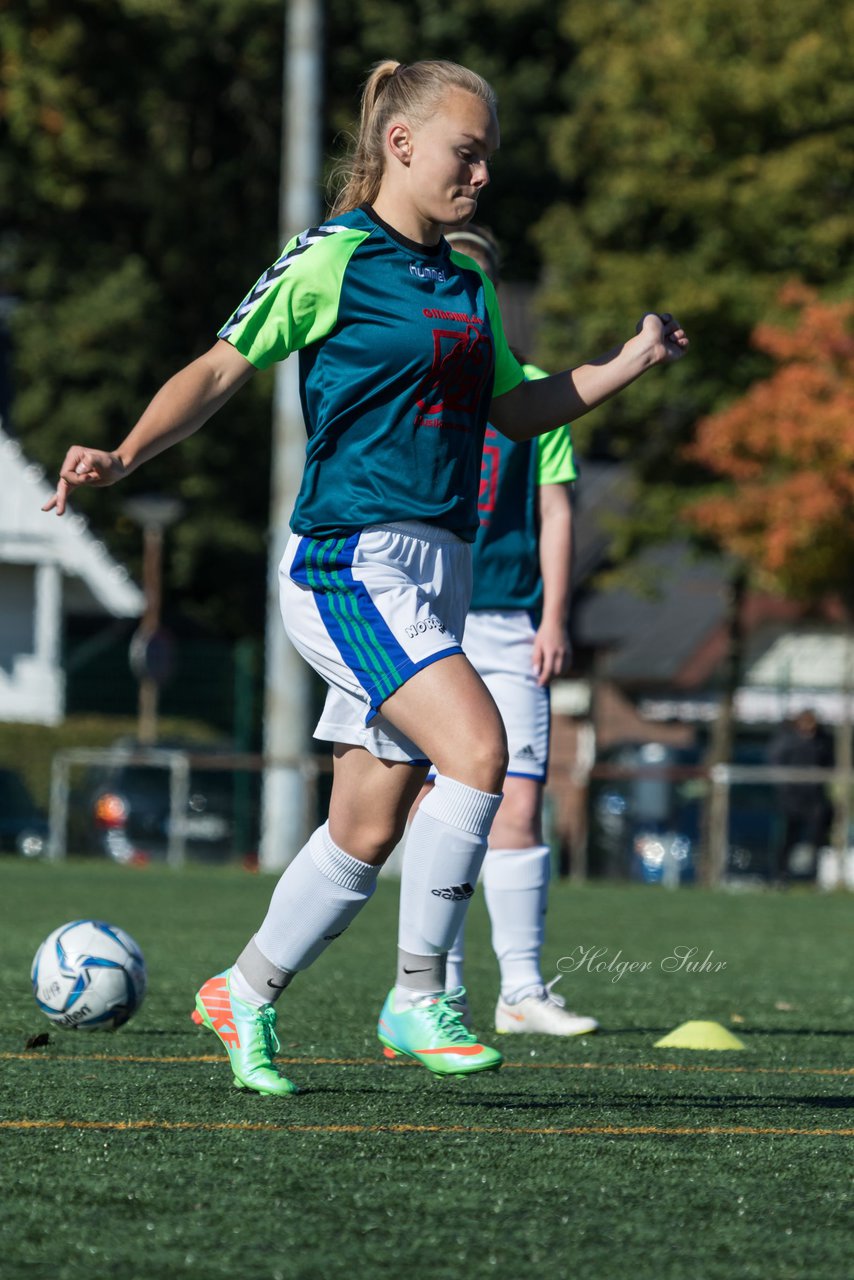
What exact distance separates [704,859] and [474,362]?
684 inches

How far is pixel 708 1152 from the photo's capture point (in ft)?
13.5

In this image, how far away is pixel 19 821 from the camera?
914 inches

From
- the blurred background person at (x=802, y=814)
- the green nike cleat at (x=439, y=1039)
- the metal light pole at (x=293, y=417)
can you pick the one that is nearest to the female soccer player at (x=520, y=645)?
the green nike cleat at (x=439, y=1039)

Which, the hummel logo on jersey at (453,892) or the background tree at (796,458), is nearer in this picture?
the hummel logo on jersey at (453,892)

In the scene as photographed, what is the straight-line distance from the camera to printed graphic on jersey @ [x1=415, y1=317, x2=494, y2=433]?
4.66 metres

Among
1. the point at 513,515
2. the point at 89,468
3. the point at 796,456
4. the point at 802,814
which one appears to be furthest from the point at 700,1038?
the point at 796,456

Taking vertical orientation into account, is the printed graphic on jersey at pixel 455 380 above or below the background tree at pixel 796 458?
below

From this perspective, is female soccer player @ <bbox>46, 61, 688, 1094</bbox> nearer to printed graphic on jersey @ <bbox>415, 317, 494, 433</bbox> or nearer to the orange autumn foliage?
printed graphic on jersey @ <bbox>415, 317, 494, 433</bbox>

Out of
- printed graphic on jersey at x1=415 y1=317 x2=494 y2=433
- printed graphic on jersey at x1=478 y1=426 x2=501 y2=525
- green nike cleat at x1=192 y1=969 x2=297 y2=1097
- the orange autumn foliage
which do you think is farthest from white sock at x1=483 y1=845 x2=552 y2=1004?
the orange autumn foliage

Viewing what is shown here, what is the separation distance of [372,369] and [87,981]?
7.22 ft

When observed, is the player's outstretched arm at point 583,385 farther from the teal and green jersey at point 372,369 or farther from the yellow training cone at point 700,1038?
the yellow training cone at point 700,1038

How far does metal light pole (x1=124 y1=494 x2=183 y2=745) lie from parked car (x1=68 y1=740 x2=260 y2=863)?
2.29 metres

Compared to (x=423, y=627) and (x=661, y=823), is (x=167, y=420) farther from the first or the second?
(x=661, y=823)

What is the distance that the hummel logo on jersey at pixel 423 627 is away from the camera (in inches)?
179
